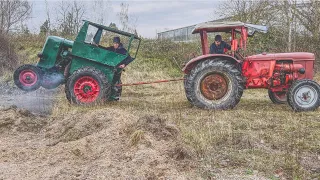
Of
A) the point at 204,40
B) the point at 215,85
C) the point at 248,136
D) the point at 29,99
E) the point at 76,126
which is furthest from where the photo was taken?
the point at 29,99

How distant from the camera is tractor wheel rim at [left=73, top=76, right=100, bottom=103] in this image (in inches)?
392

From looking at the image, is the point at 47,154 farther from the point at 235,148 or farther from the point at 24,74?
the point at 24,74

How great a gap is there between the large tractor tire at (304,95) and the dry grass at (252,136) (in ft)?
0.69

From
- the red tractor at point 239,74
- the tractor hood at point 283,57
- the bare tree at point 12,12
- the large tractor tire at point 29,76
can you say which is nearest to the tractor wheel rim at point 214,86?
the red tractor at point 239,74

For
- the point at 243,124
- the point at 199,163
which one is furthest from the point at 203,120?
the point at 199,163

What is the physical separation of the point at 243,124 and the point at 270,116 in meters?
1.21

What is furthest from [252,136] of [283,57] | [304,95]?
[283,57]

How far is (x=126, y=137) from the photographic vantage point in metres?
5.71

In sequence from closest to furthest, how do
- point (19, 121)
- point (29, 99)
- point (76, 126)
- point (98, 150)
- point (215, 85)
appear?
point (98, 150) → point (76, 126) → point (19, 121) → point (215, 85) → point (29, 99)

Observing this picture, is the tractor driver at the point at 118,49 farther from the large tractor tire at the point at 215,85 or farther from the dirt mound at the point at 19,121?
the dirt mound at the point at 19,121

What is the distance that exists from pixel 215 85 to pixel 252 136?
318 centimetres

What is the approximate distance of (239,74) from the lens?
9.26 meters

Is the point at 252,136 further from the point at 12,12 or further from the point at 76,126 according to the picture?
the point at 12,12

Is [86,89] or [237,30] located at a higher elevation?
[237,30]
